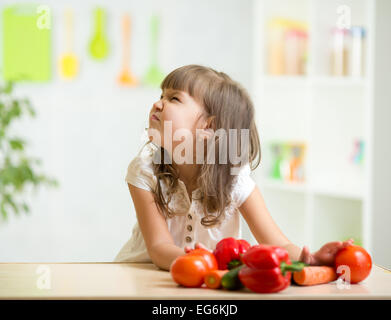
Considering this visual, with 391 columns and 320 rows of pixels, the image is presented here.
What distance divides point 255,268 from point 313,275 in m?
0.12

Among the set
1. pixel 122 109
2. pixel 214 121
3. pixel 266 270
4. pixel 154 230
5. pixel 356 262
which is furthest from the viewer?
pixel 122 109

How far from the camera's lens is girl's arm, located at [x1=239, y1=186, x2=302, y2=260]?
3.90ft

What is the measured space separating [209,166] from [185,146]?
0.24 ft

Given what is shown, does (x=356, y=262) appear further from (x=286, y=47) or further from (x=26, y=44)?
(x=26, y=44)

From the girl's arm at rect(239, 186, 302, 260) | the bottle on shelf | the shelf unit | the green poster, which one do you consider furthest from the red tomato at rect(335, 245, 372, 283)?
the green poster

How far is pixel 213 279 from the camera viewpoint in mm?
799

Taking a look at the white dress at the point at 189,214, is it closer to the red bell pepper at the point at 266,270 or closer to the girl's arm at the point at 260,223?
the girl's arm at the point at 260,223

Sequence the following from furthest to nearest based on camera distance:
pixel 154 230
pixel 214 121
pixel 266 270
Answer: pixel 214 121 → pixel 154 230 → pixel 266 270

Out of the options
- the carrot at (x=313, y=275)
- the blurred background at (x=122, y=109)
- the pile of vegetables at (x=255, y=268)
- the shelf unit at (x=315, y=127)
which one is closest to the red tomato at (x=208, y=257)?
the pile of vegetables at (x=255, y=268)

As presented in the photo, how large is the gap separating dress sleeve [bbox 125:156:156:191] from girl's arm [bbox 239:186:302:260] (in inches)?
8.5

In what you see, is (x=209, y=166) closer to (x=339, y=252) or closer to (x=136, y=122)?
(x=339, y=252)

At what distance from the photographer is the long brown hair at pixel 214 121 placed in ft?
4.06

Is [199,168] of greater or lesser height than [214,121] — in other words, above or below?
below

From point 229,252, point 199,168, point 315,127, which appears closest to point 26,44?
point 315,127
